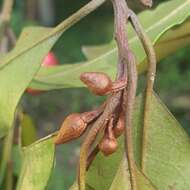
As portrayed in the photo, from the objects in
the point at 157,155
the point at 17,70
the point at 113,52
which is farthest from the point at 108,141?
the point at 113,52

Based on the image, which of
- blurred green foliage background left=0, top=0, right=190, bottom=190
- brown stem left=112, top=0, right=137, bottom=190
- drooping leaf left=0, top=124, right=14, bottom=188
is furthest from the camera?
blurred green foliage background left=0, top=0, right=190, bottom=190

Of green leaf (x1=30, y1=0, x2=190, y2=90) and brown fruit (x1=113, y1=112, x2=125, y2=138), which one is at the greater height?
green leaf (x1=30, y1=0, x2=190, y2=90)

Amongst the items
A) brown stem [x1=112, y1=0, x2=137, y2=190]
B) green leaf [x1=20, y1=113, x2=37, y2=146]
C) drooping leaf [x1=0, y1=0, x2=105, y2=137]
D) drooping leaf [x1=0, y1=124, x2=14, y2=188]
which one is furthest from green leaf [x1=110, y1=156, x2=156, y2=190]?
green leaf [x1=20, y1=113, x2=37, y2=146]

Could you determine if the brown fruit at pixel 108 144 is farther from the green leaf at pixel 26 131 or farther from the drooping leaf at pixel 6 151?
the green leaf at pixel 26 131

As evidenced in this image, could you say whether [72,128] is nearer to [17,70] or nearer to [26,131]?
[17,70]

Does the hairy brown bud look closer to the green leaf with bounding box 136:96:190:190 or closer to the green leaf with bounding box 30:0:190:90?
the green leaf with bounding box 136:96:190:190

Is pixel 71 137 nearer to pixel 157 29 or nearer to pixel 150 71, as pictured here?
pixel 150 71

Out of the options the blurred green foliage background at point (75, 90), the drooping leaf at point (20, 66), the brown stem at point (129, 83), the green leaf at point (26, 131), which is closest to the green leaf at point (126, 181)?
the brown stem at point (129, 83)
